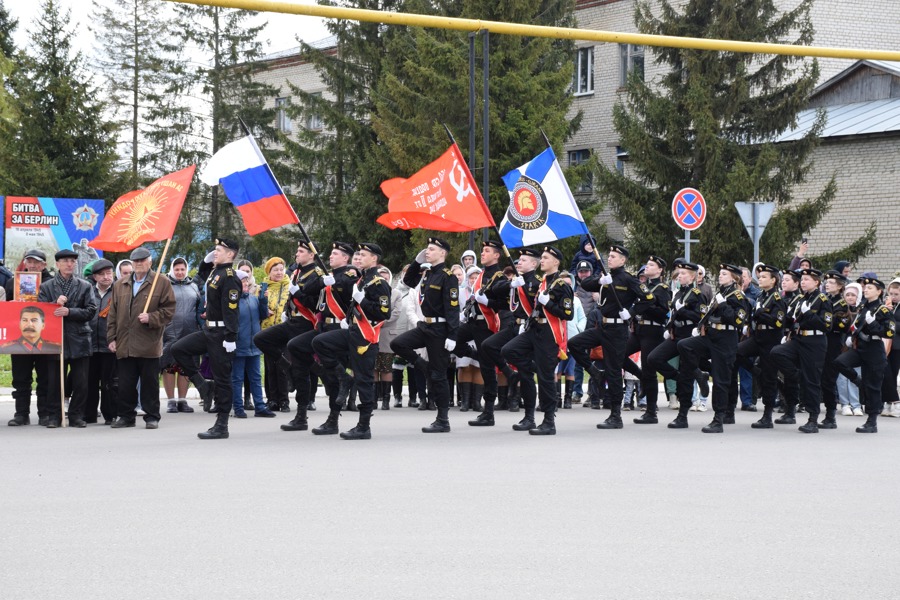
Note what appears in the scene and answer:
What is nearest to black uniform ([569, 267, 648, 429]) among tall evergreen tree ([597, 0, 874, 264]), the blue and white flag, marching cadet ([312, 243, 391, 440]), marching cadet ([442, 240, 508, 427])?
the blue and white flag

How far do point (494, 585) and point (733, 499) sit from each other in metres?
3.25

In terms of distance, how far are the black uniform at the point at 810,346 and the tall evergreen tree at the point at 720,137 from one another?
16429mm

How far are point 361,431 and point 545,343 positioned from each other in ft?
7.48

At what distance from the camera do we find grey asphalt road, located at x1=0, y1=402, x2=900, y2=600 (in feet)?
20.5

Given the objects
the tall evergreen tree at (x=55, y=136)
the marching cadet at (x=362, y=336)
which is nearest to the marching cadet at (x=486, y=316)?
the marching cadet at (x=362, y=336)

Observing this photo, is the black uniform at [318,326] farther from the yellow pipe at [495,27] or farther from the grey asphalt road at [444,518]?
the yellow pipe at [495,27]

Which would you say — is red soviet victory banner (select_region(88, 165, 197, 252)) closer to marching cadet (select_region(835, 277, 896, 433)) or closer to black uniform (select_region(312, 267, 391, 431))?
black uniform (select_region(312, 267, 391, 431))

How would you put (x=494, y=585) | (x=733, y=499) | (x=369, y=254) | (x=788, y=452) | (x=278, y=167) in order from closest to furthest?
(x=494, y=585) → (x=733, y=499) → (x=788, y=452) → (x=369, y=254) → (x=278, y=167)

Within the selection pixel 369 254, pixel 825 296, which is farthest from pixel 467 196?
pixel 825 296

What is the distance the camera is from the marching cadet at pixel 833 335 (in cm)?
1459

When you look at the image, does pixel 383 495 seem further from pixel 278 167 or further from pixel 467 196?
pixel 278 167

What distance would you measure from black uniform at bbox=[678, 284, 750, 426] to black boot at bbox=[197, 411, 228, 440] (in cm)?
532

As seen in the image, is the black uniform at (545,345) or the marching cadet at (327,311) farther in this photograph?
the black uniform at (545,345)

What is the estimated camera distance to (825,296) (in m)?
14.4
